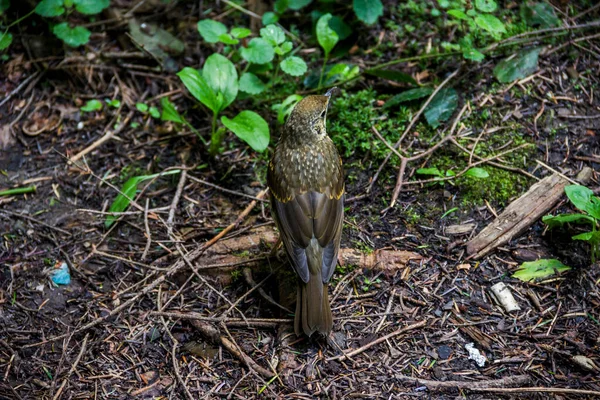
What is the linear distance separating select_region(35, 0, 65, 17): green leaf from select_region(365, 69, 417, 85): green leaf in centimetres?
298

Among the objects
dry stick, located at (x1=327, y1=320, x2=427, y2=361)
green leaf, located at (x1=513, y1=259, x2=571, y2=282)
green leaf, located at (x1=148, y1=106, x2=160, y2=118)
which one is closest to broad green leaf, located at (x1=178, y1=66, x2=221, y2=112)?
green leaf, located at (x1=148, y1=106, x2=160, y2=118)

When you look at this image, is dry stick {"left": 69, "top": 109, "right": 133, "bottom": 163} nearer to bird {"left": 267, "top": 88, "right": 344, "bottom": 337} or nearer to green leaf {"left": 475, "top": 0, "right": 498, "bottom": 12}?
bird {"left": 267, "top": 88, "right": 344, "bottom": 337}

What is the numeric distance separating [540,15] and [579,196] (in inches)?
98.7

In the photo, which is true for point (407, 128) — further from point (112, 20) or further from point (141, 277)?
point (112, 20)

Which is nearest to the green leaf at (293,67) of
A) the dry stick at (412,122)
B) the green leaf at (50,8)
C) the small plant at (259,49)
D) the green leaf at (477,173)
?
the small plant at (259,49)

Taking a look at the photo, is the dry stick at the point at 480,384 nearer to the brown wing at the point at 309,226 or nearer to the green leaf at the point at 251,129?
the brown wing at the point at 309,226

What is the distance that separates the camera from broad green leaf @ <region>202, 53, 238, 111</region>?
5352 millimetres

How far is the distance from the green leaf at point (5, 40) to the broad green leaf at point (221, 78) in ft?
6.93

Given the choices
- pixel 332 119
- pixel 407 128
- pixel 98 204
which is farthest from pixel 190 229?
pixel 407 128

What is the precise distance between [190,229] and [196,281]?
1.83 ft

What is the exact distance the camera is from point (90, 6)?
227 inches

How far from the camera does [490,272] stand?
4504mm

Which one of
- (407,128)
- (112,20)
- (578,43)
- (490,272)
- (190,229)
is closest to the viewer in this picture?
(490,272)

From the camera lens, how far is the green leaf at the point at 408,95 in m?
5.50
